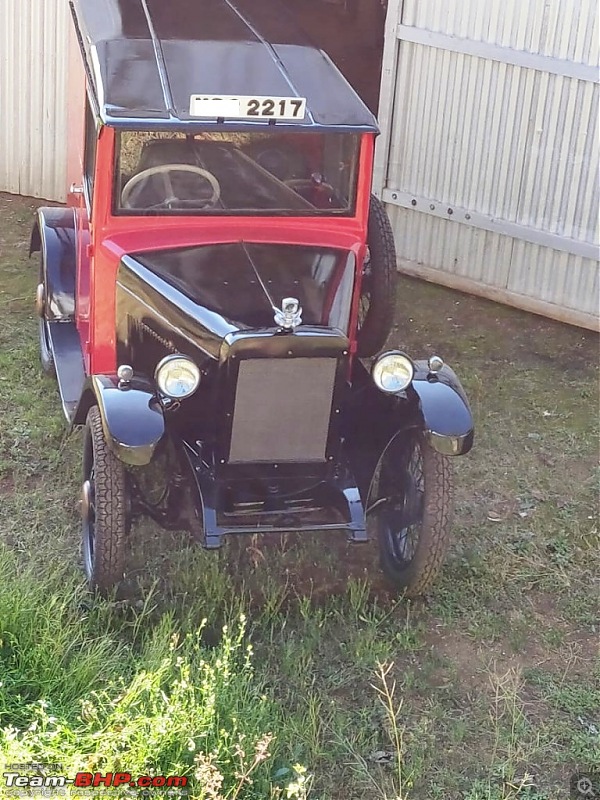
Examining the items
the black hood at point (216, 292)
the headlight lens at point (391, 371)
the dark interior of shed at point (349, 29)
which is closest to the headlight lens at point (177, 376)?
the black hood at point (216, 292)

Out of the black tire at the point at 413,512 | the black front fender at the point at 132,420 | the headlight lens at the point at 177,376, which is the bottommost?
the black tire at the point at 413,512

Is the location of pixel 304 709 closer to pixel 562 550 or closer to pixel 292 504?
pixel 292 504

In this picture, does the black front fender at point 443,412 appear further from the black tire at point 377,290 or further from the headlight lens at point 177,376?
the black tire at point 377,290

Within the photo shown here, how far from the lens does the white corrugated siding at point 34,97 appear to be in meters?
7.69

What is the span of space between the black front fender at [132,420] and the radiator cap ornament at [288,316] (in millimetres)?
551

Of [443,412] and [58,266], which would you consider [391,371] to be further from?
[58,266]

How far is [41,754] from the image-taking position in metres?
3.16

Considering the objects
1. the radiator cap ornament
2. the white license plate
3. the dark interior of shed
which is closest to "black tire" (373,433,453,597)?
the radiator cap ornament

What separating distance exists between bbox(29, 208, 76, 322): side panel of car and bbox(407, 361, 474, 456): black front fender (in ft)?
6.65

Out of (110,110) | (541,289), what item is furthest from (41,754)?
(541,289)

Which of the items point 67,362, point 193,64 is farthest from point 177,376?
point 67,362

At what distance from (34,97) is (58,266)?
3.00 metres

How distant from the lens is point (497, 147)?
6848mm

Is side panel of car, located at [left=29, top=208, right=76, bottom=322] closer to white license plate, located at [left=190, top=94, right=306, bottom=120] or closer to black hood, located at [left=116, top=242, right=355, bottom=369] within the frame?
black hood, located at [left=116, top=242, right=355, bottom=369]
